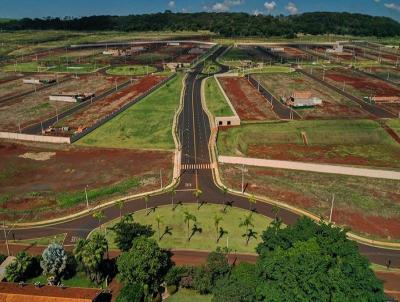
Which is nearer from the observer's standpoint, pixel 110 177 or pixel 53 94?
pixel 110 177

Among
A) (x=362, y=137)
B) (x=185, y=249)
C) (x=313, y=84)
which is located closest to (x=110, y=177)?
(x=185, y=249)

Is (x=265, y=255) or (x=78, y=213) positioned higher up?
(x=265, y=255)

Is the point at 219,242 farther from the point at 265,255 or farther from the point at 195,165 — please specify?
the point at 195,165

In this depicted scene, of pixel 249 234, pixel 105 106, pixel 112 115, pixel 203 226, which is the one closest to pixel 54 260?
pixel 203 226

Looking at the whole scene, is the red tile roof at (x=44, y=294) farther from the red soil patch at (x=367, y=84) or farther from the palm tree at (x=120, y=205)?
the red soil patch at (x=367, y=84)

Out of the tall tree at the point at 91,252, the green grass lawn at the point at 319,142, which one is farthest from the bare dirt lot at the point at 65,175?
the tall tree at the point at 91,252
